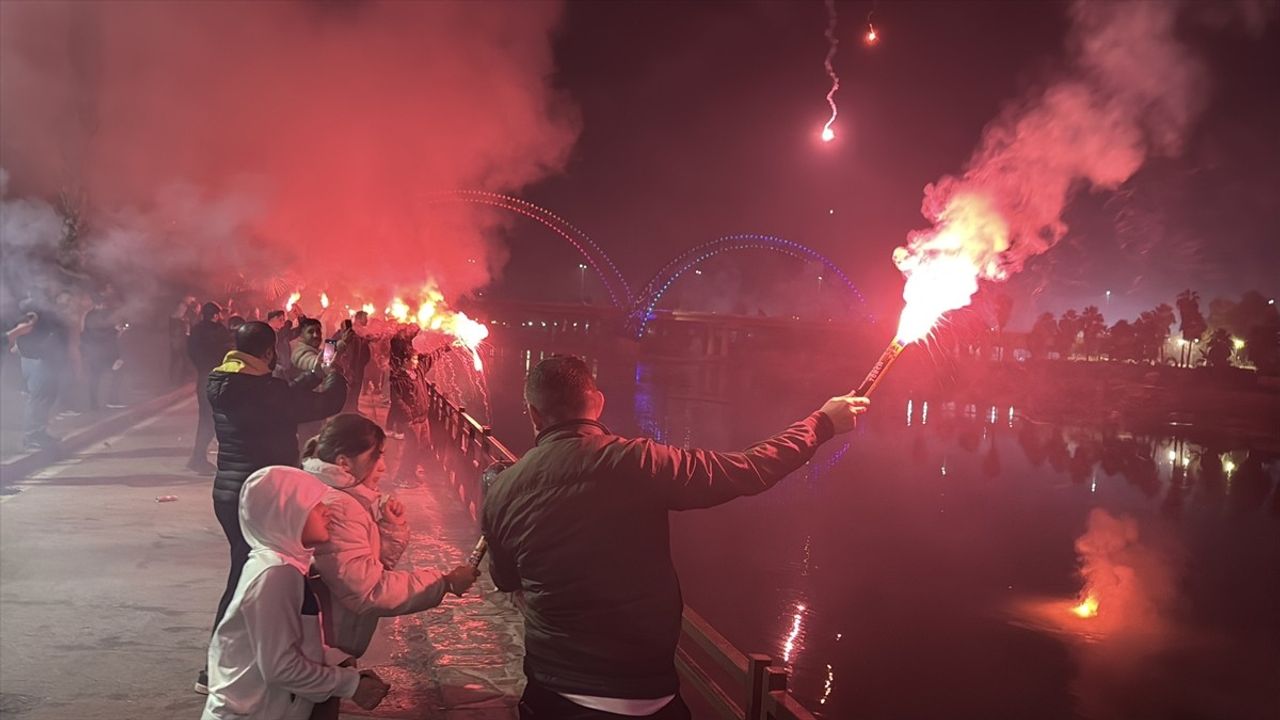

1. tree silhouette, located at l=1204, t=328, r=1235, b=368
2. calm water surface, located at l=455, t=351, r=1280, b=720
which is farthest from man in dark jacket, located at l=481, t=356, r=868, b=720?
tree silhouette, located at l=1204, t=328, r=1235, b=368

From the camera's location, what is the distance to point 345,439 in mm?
3369

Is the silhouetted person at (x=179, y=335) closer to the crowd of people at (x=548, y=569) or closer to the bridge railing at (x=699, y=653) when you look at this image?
the bridge railing at (x=699, y=653)

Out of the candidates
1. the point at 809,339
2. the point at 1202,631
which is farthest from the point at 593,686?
the point at 809,339

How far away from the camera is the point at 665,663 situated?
2.68m

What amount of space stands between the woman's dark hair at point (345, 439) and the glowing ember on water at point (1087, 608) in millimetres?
12152

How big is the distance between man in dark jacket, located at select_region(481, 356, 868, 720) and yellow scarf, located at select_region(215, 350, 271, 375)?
264 cm

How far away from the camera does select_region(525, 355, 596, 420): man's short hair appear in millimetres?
2771

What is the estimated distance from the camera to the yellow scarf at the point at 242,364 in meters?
4.85

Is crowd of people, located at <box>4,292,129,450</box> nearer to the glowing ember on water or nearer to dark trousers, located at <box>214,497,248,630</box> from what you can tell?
dark trousers, located at <box>214,497,248,630</box>

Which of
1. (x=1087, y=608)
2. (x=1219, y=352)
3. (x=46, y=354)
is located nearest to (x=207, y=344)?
(x=46, y=354)

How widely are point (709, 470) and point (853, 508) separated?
17086mm

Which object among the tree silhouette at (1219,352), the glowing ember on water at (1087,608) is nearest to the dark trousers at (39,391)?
the glowing ember on water at (1087,608)

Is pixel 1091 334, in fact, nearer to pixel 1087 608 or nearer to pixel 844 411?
pixel 1087 608

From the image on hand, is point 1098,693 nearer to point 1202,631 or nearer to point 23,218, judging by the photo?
point 1202,631
